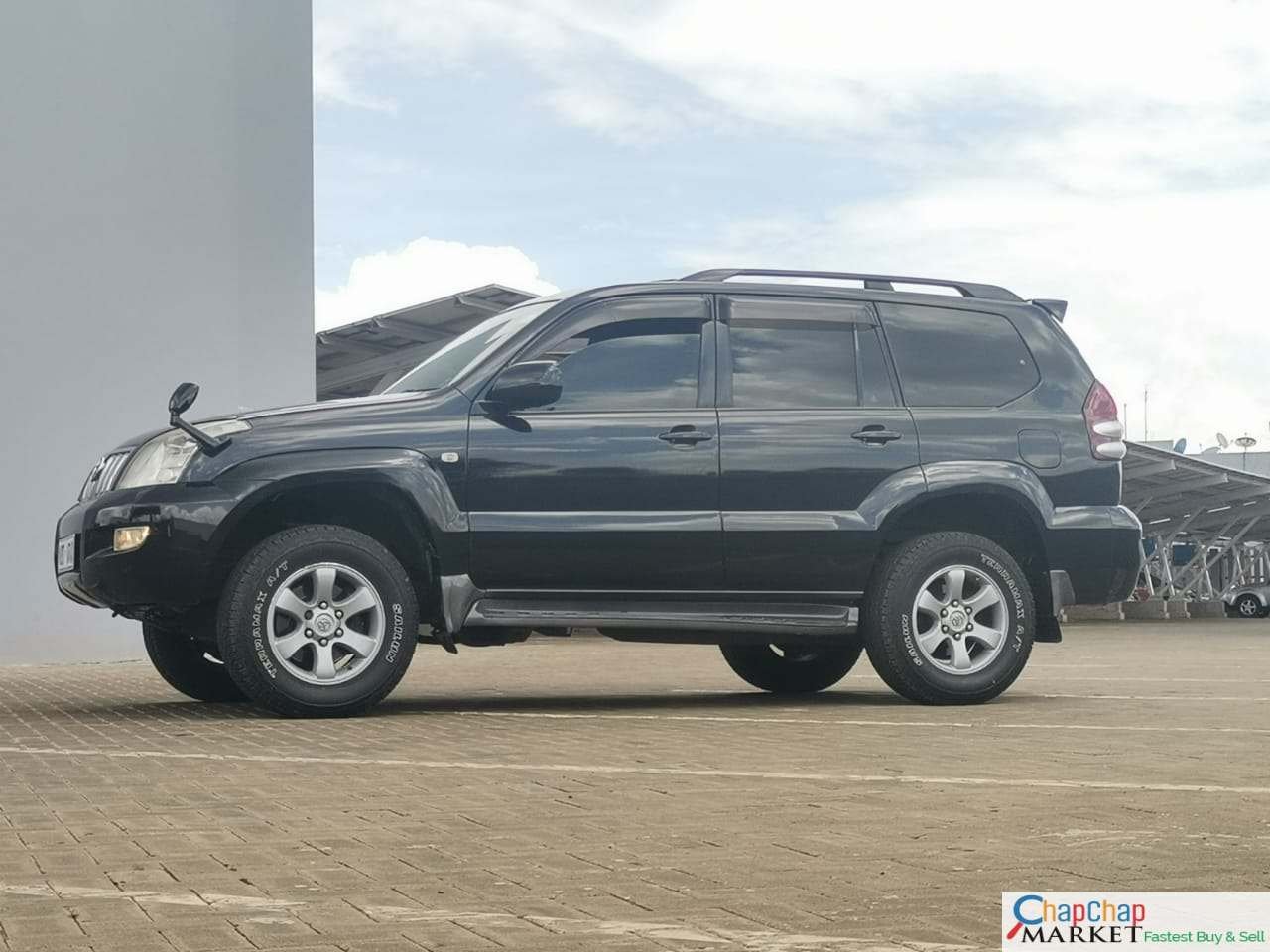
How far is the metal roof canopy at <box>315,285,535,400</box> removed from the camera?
71.8 feet

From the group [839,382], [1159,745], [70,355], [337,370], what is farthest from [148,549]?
[337,370]

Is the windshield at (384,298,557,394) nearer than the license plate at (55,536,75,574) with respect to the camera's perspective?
No

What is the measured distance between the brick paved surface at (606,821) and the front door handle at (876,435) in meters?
1.28

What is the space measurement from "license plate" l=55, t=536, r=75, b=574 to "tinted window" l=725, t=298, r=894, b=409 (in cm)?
312

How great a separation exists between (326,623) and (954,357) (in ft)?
11.3

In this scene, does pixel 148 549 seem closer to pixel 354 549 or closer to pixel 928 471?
pixel 354 549

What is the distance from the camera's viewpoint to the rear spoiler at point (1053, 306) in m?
10.2

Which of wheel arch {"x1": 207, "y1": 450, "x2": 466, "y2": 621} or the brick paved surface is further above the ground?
wheel arch {"x1": 207, "y1": 450, "x2": 466, "y2": 621}

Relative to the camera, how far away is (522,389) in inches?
348

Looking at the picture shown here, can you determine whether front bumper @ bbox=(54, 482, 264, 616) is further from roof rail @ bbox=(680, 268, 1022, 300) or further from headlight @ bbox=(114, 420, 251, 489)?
roof rail @ bbox=(680, 268, 1022, 300)

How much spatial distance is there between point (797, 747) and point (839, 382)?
8.58 feet

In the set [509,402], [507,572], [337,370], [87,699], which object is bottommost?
[87,699]

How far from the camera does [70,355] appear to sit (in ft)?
→ 50.8
